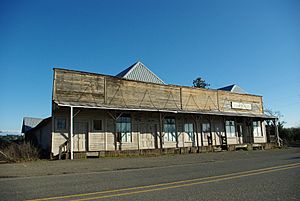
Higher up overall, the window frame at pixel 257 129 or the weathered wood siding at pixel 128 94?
the weathered wood siding at pixel 128 94

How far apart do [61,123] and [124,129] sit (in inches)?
200

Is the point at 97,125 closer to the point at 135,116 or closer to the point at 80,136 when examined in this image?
the point at 80,136

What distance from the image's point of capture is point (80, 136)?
18.1m

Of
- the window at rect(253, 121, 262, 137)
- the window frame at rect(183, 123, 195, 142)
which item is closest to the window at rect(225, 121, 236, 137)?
the window at rect(253, 121, 262, 137)

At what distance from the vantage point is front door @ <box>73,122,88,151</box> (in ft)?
58.3

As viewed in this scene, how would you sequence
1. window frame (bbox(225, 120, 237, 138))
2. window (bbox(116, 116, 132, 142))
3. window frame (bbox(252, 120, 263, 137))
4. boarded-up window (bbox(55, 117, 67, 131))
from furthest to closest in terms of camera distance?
window frame (bbox(252, 120, 263, 137)) → window frame (bbox(225, 120, 237, 138)) → window (bbox(116, 116, 132, 142)) → boarded-up window (bbox(55, 117, 67, 131))

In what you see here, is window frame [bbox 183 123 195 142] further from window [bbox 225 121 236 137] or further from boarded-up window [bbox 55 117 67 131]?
boarded-up window [bbox 55 117 67 131]

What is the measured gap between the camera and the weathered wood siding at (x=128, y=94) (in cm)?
1791

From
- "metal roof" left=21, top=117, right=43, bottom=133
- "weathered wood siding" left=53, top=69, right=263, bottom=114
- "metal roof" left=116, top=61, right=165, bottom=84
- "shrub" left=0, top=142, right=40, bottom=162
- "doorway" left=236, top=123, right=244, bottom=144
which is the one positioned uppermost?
"metal roof" left=116, top=61, right=165, bottom=84

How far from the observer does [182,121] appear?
23.9 metres

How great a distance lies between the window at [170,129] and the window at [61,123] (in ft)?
30.1

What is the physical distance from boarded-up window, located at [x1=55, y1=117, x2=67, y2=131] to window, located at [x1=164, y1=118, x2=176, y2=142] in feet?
30.1

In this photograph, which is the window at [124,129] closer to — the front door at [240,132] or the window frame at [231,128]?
the window frame at [231,128]

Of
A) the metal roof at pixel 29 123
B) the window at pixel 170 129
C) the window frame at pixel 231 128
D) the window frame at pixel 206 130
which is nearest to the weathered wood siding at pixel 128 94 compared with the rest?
the window at pixel 170 129
